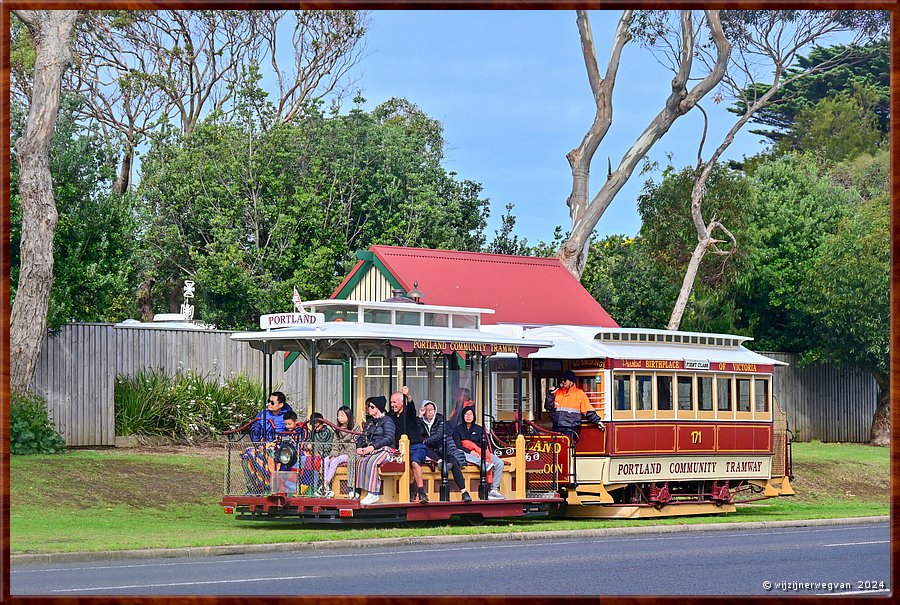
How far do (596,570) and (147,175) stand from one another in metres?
29.5

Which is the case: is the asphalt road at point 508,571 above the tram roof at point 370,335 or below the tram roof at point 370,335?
below

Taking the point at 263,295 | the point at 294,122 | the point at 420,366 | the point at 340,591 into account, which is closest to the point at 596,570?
the point at 340,591

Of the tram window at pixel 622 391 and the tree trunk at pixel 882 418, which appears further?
the tree trunk at pixel 882 418

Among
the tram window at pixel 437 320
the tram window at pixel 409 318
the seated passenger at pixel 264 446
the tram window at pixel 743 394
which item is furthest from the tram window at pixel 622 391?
the seated passenger at pixel 264 446

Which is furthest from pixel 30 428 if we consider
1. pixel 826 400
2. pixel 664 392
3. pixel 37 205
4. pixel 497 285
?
pixel 826 400

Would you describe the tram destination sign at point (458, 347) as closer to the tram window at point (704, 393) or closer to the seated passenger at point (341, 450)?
the seated passenger at point (341, 450)

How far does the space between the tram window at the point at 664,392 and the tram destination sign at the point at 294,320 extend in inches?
249

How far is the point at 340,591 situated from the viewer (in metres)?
11.9

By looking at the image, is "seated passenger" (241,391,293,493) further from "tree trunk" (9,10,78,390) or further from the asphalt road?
"tree trunk" (9,10,78,390)

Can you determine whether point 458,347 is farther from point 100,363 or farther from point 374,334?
point 100,363

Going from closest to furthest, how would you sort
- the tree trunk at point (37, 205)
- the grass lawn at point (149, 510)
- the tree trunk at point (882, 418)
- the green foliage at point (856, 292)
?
the grass lawn at point (149, 510) < the tree trunk at point (37, 205) < the green foliage at point (856, 292) < the tree trunk at point (882, 418)

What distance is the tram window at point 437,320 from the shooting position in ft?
67.9

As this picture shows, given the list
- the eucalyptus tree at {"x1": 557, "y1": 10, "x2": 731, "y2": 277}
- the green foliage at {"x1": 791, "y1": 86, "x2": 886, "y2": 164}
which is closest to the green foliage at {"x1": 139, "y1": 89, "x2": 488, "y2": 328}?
the eucalyptus tree at {"x1": 557, "y1": 10, "x2": 731, "y2": 277}

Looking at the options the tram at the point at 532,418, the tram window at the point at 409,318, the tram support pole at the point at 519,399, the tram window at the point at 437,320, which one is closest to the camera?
the tram at the point at 532,418
